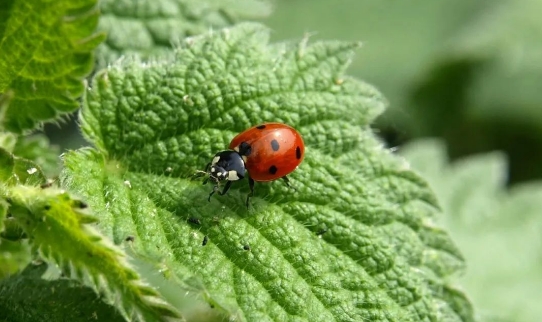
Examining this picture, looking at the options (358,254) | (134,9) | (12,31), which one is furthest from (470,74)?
(12,31)

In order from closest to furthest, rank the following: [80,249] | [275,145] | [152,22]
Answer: [80,249] < [275,145] < [152,22]

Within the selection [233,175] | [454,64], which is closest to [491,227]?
[454,64]

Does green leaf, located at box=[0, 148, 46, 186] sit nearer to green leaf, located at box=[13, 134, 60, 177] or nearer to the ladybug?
green leaf, located at box=[13, 134, 60, 177]

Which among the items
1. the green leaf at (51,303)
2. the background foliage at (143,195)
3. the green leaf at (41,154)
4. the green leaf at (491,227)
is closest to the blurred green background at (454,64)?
the green leaf at (491,227)

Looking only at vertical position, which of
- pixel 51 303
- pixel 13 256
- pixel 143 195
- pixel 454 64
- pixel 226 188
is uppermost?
pixel 454 64

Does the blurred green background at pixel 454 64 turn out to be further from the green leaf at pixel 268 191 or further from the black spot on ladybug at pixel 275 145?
the black spot on ladybug at pixel 275 145

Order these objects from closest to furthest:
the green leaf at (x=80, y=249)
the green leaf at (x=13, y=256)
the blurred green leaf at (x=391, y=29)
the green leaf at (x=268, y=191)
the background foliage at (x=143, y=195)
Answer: the green leaf at (x=80, y=249) < the background foliage at (x=143, y=195) < the green leaf at (x=268, y=191) < the green leaf at (x=13, y=256) < the blurred green leaf at (x=391, y=29)

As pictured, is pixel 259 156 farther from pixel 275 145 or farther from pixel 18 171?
pixel 18 171
